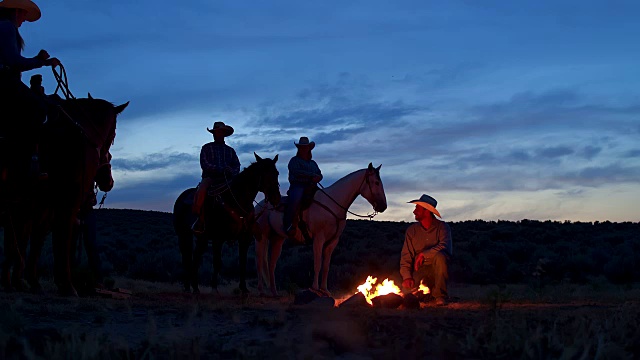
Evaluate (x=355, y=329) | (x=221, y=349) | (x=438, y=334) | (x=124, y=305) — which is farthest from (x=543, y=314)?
(x=124, y=305)

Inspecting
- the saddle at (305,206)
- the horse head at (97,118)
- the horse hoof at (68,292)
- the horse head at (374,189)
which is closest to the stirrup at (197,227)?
the saddle at (305,206)

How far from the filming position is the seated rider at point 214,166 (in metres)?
14.2

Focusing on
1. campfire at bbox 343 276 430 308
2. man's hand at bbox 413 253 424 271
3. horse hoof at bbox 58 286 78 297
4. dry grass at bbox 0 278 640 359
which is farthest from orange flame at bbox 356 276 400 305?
horse hoof at bbox 58 286 78 297

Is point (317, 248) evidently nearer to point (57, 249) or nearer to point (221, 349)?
point (57, 249)

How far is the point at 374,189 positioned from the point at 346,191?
0.55 meters

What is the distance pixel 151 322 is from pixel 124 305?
2.15 meters

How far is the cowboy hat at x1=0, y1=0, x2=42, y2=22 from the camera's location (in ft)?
30.8

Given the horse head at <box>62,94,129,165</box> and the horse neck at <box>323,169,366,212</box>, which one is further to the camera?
the horse neck at <box>323,169,366,212</box>

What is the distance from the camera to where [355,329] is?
23.2 feet

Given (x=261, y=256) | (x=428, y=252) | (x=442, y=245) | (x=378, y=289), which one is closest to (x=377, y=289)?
(x=378, y=289)

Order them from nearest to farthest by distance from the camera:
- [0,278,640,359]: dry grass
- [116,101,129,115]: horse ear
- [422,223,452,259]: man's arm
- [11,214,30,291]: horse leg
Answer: [0,278,640,359]: dry grass → [116,101,129,115]: horse ear → [422,223,452,259]: man's arm → [11,214,30,291]: horse leg

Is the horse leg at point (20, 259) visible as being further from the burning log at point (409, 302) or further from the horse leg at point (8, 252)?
the burning log at point (409, 302)

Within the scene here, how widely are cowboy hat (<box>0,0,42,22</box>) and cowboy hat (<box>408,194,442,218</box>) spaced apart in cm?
623

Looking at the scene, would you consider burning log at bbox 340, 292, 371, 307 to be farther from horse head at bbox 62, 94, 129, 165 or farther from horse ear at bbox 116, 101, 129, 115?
horse ear at bbox 116, 101, 129, 115
